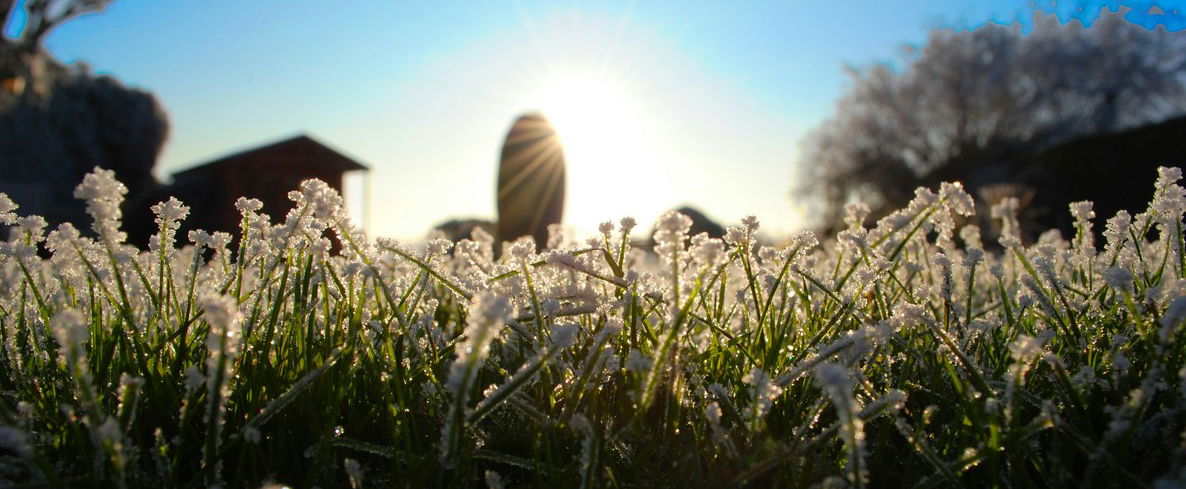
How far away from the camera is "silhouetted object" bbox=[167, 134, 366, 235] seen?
17.1 m

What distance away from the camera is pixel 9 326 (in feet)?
5.81

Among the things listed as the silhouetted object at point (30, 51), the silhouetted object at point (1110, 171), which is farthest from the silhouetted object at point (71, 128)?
the silhouetted object at point (1110, 171)

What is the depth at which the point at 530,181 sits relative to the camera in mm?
9695

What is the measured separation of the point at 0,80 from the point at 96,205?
25.7 m

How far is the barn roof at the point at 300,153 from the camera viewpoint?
16969mm

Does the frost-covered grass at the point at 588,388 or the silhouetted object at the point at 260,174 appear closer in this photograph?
the frost-covered grass at the point at 588,388

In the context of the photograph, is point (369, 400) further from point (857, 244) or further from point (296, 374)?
point (857, 244)

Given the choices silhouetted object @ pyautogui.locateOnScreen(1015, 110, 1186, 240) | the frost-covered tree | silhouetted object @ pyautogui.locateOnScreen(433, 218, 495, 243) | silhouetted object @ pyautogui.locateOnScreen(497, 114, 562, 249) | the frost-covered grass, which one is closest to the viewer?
the frost-covered grass

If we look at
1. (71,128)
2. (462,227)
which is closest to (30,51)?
(71,128)

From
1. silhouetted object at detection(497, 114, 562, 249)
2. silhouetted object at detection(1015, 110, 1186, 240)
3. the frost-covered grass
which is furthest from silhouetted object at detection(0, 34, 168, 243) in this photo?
the frost-covered grass

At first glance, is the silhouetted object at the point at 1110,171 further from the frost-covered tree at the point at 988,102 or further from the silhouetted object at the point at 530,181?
the frost-covered tree at the point at 988,102

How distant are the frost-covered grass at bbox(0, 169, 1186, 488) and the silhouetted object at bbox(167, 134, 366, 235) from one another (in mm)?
16577

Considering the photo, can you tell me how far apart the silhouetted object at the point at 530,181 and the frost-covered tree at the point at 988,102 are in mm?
22424

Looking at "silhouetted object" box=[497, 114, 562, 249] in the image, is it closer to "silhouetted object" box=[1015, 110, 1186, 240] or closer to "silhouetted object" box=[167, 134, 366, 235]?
"silhouetted object" box=[1015, 110, 1186, 240]
